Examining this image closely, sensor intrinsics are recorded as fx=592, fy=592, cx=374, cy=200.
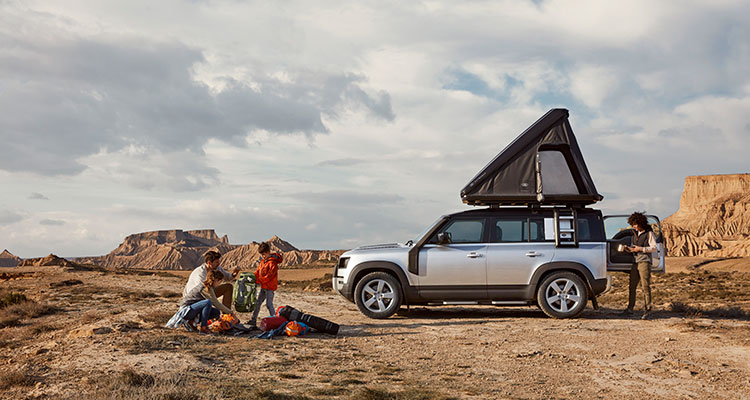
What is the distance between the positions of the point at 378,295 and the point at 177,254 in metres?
138

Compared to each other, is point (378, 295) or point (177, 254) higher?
point (177, 254)

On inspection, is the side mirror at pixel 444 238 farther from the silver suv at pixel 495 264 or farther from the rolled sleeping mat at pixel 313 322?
the rolled sleeping mat at pixel 313 322

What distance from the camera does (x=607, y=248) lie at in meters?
11.5

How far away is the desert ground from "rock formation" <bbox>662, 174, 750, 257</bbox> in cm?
9503

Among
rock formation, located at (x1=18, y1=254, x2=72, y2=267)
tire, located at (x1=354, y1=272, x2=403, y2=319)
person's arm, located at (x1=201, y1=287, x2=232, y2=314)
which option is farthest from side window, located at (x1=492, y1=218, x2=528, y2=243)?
rock formation, located at (x1=18, y1=254, x2=72, y2=267)

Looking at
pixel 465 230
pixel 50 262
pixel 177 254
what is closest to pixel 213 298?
pixel 465 230

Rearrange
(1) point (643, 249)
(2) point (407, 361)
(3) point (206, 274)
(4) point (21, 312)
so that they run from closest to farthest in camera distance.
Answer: (2) point (407, 361) → (3) point (206, 274) → (1) point (643, 249) → (4) point (21, 312)

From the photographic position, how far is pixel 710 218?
118m

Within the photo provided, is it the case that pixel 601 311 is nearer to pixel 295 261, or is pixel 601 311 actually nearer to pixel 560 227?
pixel 560 227

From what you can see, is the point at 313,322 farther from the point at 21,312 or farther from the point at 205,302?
the point at 21,312

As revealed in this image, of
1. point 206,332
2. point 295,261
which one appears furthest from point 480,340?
point 295,261

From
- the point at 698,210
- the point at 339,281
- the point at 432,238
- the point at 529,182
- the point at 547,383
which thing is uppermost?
the point at 698,210

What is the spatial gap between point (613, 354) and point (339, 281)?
5.36 meters

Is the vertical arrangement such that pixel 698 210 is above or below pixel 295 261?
above
